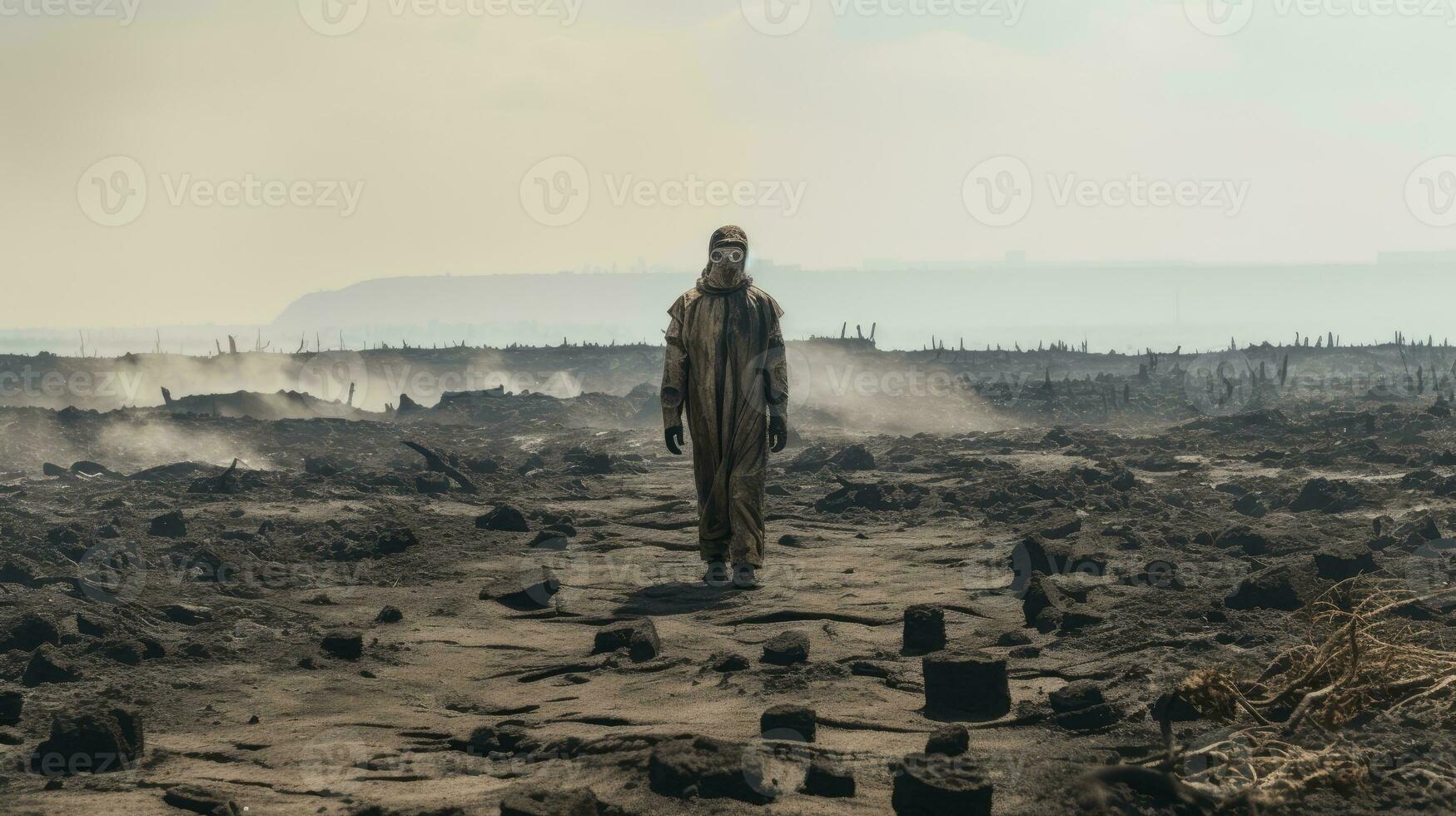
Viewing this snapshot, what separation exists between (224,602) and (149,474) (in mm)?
12498

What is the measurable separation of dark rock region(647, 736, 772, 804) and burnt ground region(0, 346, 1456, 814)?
13mm

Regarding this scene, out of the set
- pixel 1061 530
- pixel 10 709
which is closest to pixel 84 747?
pixel 10 709

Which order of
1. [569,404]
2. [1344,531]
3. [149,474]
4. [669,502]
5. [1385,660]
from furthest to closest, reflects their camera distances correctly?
[569,404] < [149,474] < [669,502] < [1344,531] < [1385,660]

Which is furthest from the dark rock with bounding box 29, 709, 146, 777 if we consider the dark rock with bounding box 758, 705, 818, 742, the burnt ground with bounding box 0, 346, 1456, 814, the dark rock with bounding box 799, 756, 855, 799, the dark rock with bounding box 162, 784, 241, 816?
the dark rock with bounding box 799, 756, 855, 799

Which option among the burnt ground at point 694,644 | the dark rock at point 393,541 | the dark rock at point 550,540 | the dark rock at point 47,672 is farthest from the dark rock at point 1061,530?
the dark rock at point 47,672

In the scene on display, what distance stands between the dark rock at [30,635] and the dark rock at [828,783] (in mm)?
4869

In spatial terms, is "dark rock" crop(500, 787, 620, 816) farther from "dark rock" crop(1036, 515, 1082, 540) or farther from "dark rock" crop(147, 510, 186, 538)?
"dark rock" crop(147, 510, 186, 538)

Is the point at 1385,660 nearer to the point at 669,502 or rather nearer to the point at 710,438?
the point at 710,438

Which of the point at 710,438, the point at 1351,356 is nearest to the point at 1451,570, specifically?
the point at 710,438

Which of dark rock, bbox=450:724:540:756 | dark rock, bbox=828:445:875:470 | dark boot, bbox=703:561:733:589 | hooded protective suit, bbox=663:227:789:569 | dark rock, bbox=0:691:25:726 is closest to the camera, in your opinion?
dark rock, bbox=450:724:540:756

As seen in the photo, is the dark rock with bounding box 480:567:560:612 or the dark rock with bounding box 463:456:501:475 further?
the dark rock with bounding box 463:456:501:475

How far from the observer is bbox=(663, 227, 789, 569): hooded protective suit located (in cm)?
926

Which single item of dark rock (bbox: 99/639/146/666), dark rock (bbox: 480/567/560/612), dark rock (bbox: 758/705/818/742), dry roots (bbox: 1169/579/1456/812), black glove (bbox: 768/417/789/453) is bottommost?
dark rock (bbox: 480/567/560/612)

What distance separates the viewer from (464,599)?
9.20 metres
